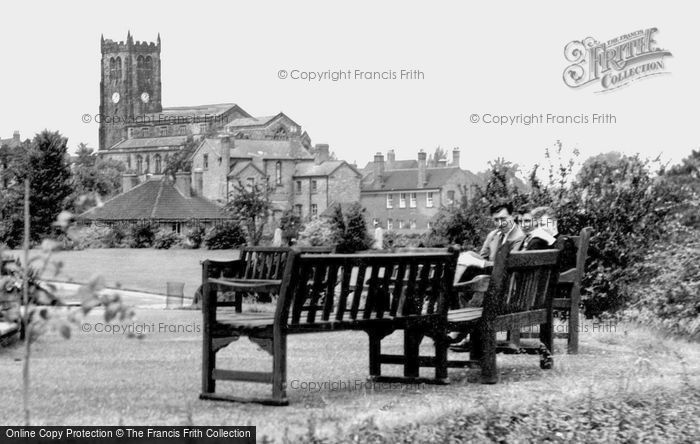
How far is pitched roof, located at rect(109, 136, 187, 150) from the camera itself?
163750 millimetres

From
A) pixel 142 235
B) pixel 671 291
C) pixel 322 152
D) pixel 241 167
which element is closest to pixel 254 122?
pixel 322 152

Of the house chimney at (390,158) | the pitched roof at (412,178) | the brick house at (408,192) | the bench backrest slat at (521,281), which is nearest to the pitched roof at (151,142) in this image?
the house chimney at (390,158)

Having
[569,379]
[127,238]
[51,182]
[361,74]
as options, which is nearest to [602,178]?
[361,74]

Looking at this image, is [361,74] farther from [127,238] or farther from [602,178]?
[127,238]

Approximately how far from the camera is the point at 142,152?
165 meters

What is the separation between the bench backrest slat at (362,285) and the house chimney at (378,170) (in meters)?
113

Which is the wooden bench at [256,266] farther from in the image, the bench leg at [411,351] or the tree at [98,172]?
the tree at [98,172]

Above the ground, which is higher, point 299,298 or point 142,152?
point 142,152

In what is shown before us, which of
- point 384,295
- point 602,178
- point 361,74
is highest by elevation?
point 361,74

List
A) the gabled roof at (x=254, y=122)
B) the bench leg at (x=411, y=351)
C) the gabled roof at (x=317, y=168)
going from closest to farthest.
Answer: the bench leg at (x=411, y=351), the gabled roof at (x=317, y=168), the gabled roof at (x=254, y=122)

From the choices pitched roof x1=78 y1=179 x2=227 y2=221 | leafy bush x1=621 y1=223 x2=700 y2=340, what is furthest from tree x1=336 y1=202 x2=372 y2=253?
pitched roof x1=78 y1=179 x2=227 y2=221

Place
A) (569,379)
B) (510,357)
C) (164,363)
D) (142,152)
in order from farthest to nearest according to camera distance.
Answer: (142,152) < (510,357) < (164,363) < (569,379)

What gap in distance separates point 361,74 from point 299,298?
13573mm

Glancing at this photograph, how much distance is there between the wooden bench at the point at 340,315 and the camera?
7883mm
